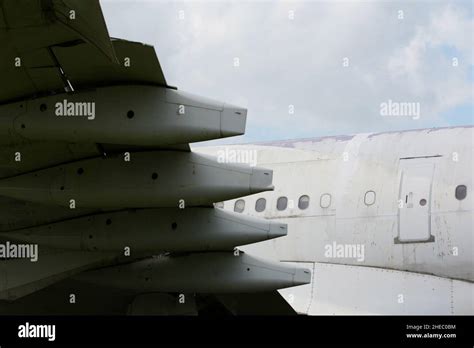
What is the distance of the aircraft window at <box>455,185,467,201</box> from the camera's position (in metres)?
15.2

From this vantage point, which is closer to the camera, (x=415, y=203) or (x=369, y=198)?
(x=415, y=203)

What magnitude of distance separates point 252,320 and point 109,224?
3349 millimetres

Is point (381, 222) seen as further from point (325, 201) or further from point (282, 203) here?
point (282, 203)

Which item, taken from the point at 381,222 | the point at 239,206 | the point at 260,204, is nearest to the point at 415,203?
the point at 381,222

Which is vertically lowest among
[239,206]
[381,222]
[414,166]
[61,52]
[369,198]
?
[381,222]

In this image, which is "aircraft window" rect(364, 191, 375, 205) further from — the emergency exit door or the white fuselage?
the emergency exit door

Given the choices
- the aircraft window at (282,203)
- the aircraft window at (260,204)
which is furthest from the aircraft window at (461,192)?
the aircraft window at (260,204)

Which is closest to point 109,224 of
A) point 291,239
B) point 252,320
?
point 252,320

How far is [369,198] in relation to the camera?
635 inches

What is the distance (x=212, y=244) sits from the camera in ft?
43.3

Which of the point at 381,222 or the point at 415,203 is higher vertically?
the point at 415,203

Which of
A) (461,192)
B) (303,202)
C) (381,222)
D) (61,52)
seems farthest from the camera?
(303,202)

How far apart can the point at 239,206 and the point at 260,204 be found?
578mm

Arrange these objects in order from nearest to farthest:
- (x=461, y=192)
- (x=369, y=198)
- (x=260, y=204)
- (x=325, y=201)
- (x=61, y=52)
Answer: (x=61, y=52) < (x=461, y=192) < (x=369, y=198) < (x=325, y=201) < (x=260, y=204)
